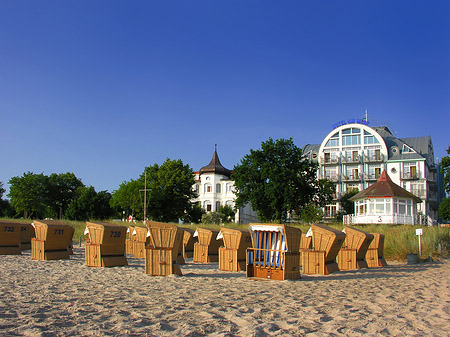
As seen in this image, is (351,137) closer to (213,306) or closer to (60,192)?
(60,192)

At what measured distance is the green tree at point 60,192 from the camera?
66.9m

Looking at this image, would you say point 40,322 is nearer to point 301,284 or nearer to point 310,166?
point 301,284

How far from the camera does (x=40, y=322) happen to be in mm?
5445

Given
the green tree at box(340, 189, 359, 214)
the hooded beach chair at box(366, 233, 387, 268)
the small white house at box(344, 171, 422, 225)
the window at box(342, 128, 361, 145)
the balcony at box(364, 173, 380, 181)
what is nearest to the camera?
the hooded beach chair at box(366, 233, 387, 268)

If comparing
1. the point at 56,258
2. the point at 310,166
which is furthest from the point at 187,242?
the point at 310,166

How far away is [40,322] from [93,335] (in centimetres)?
97

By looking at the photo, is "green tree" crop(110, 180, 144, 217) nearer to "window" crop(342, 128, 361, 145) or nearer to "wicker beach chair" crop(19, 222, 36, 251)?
"window" crop(342, 128, 361, 145)

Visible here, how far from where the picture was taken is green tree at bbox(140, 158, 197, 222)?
178 feet

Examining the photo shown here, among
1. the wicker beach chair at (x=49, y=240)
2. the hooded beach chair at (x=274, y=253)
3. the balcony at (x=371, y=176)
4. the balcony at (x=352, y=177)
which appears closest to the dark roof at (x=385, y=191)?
the balcony at (x=371, y=176)

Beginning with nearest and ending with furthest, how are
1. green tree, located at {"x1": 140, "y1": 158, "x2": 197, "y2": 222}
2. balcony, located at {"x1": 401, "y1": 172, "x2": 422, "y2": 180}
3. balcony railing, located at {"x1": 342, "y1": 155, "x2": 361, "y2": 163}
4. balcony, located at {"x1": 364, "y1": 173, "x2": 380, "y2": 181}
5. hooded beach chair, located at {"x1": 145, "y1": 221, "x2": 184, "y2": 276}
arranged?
hooded beach chair, located at {"x1": 145, "y1": 221, "x2": 184, "y2": 276}, green tree, located at {"x1": 140, "y1": 158, "x2": 197, "y2": 222}, balcony, located at {"x1": 401, "y1": 172, "x2": 422, "y2": 180}, balcony, located at {"x1": 364, "y1": 173, "x2": 380, "y2": 181}, balcony railing, located at {"x1": 342, "y1": 155, "x2": 361, "y2": 163}

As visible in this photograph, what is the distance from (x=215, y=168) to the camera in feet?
230

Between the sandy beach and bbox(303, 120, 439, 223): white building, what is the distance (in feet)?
160

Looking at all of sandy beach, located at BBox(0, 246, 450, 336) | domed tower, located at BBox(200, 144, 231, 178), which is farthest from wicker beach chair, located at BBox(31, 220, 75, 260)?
domed tower, located at BBox(200, 144, 231, 178)

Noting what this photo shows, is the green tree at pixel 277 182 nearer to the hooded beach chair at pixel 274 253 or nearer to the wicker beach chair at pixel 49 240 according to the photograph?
the wicker beach chair at pixel 49 240
